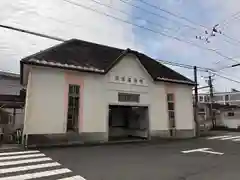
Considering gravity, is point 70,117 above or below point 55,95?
below

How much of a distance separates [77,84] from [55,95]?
1.36 meters

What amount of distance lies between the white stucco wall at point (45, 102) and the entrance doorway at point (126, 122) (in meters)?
4.94

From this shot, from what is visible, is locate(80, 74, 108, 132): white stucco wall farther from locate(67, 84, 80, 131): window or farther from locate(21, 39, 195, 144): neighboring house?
locate(67, 84, 80, 131): window

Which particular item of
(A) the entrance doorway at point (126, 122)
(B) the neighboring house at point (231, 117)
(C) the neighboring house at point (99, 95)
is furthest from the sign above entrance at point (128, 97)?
(B) the neighboring house at point (231, 117)

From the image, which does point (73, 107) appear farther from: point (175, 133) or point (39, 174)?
point (175, 133)

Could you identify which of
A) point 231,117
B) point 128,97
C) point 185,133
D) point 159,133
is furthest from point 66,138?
point 231,117

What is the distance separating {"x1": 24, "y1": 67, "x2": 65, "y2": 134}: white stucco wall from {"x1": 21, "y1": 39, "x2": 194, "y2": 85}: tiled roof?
57 centimetres

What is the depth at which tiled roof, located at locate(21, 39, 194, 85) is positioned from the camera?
11.2m

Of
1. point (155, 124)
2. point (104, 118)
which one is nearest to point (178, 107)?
point (155, 124)

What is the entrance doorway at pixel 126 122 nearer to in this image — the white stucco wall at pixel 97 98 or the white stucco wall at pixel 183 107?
the white stucco wall at pixel 97 98

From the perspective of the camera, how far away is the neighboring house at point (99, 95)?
10562mm

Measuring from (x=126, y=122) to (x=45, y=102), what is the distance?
7.77m

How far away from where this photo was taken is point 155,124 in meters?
14.1

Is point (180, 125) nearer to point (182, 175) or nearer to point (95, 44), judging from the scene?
point (95, 44)
